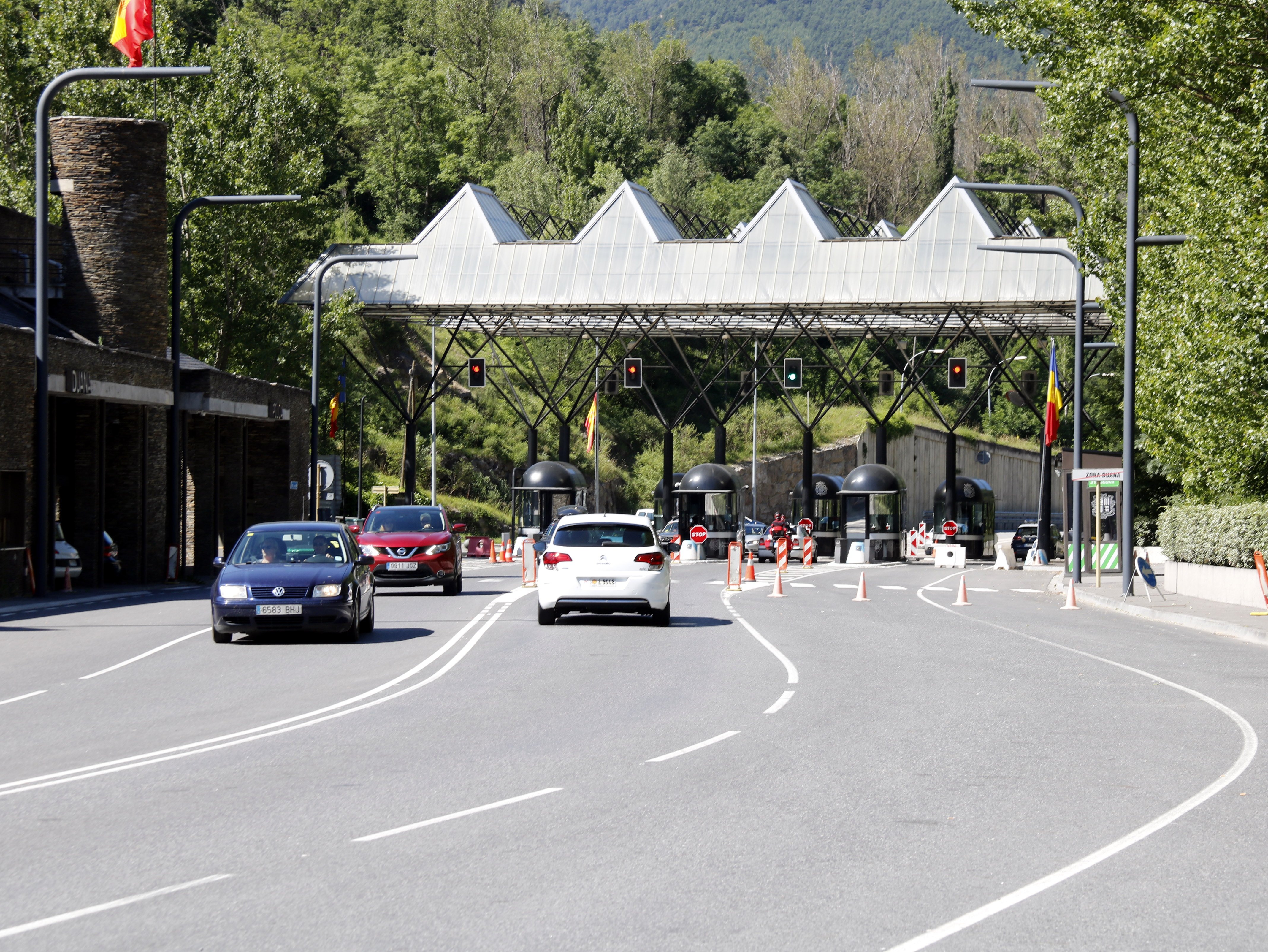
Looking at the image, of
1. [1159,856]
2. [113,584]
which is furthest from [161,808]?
[113,584]

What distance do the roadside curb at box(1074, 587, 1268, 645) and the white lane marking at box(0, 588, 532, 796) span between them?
1199 centimetres

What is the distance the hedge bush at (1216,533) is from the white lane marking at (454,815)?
2145cm

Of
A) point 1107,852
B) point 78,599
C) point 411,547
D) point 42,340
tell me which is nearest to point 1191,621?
point 411,547

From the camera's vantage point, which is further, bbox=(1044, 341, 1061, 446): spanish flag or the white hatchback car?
bbox=(1044, 341, 1061, 446): spanish flag

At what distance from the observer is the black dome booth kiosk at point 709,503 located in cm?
6188

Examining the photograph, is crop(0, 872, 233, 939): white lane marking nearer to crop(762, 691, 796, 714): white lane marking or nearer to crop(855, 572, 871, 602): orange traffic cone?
crop(762, 691, 796, 714): white lane marking

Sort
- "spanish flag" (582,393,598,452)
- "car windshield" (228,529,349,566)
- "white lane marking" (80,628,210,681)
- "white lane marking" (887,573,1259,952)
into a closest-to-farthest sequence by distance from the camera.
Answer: "white lane marking" (887,573,1259,952)
"white lane marking" (80,628,210,681)
"car windshield" (228,529,349,566)
"spanish flag" (582,393,598,452)

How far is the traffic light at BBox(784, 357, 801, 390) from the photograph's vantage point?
52656mm

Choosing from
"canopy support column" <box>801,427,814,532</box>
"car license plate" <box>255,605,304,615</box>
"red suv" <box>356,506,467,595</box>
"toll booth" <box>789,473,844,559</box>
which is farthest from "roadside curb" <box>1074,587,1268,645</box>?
"canopy support column" <box>801,427,814,532</box>

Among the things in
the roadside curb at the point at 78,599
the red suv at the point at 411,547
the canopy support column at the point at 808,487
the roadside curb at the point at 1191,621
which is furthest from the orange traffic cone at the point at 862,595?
the canopy support column at the point at 808,487

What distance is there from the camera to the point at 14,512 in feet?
100

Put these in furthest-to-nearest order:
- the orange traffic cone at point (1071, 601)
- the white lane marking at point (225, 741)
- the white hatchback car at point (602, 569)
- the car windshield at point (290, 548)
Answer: the orange traffic cone at point (1071, 601), the white hatchback car at point (602, 569), the car windshield at point (290, 548), the white lane marking at point (225, 741)

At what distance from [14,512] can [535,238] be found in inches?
1674

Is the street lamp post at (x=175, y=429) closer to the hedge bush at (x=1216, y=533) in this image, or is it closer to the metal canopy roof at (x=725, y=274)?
the hedge bush at (x=1216, y=533)
